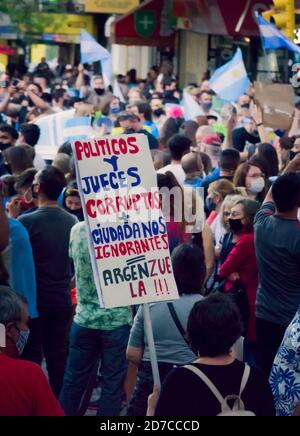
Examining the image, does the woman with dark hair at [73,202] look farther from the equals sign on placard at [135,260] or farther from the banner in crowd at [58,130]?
the banner in crowd at [58,130]

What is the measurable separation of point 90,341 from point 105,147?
151cm

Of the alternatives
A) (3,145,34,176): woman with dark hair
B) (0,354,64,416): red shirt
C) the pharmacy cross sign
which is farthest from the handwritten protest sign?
the pharmacy cross sign

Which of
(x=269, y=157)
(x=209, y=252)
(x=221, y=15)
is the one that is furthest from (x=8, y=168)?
(x=221, y=15)

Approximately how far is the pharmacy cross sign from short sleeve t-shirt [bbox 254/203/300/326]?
2690 centimetres

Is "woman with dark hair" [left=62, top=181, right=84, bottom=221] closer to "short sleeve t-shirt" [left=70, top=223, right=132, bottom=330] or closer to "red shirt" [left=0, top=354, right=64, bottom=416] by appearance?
"short sleeve t-shirt" [left=70, top=223, right=132, bottom=330]

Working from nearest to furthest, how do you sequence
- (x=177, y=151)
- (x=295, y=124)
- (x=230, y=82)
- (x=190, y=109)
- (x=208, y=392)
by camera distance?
(x=208, y=392) < (x=177, y=151) < (x=295, y=124) < (x=230, y=82) < (x=190, y=109)

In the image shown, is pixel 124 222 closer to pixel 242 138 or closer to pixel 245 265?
pixel 245 265

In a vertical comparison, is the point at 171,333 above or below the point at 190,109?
above

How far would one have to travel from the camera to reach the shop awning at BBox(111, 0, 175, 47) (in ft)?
110

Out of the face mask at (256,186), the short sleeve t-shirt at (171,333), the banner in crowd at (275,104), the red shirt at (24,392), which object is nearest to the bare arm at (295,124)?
the banner in crowd at (275,104)

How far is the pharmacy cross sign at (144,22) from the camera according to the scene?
110 feet

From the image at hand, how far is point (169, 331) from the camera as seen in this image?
635 cm

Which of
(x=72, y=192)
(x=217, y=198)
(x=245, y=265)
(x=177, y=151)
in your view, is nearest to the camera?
(x=245, y=265)
